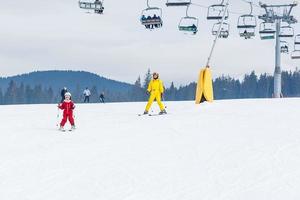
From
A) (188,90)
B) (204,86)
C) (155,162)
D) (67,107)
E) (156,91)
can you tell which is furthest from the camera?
(188,90)

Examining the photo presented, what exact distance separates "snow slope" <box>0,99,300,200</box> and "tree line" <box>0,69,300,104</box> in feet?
391

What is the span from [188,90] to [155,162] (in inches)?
5628

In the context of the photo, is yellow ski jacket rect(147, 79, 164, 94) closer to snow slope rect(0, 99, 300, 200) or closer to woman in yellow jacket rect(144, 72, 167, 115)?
woman in yellow jacket rect(144, 72, 167, 115)

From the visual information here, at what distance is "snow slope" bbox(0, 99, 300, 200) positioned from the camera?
7789 mm

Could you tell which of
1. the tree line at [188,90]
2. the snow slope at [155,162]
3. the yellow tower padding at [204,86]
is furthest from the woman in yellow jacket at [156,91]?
the tree line at [188,90]

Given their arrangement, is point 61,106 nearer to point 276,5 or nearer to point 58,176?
point 58,176

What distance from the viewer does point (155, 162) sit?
31.1 ft

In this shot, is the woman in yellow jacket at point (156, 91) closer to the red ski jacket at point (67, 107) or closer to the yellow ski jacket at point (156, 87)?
the yellow ski jacket at point (156, 87)

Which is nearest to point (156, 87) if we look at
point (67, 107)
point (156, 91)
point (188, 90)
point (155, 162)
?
point (156, 91)

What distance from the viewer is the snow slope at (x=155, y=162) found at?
779 centimetres

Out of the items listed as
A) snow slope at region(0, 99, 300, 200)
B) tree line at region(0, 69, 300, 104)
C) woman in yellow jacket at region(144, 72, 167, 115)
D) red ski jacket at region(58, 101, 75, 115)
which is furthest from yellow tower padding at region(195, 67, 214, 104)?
tree line at region(0, 69, 300, 104)

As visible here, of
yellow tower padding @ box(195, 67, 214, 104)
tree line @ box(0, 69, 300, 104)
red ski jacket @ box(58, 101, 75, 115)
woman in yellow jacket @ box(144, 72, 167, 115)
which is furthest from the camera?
tree line @ box(0, 69, 300, 104)

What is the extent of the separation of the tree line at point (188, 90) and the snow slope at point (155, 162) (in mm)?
119267

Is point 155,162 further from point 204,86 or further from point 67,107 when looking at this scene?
point 204,86
